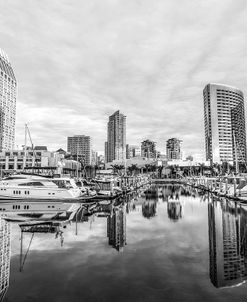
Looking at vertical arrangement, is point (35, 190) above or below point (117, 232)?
above

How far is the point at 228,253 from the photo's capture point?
568 inches

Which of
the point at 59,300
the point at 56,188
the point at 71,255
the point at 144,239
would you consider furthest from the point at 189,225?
the point at 56,188

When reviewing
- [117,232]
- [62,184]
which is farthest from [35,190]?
[117,232]

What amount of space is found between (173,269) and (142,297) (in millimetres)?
3299

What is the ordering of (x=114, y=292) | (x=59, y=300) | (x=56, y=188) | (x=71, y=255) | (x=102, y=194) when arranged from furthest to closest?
1. (x=102, y=194)
2. (x=56, y=188)
3. (x=71, y=255)
4. (x=114, y=292)
5. (x=59, y=300)

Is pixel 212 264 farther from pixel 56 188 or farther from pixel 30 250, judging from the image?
pixel 56 188

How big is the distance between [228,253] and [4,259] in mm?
11558

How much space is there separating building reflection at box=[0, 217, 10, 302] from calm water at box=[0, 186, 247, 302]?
48 millimetres

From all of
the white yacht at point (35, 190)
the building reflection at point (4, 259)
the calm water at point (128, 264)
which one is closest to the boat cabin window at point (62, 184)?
the white yacht at point (35, 190)

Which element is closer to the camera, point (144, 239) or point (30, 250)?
point (30, 250)

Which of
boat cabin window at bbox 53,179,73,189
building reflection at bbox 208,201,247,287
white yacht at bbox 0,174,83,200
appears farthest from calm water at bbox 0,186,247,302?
boat cabin window at bbox 53,179,73,189

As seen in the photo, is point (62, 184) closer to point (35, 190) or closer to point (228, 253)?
point (35, 190)

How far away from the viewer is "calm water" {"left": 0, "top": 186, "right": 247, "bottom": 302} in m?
9.51

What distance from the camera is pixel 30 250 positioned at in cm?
1519
